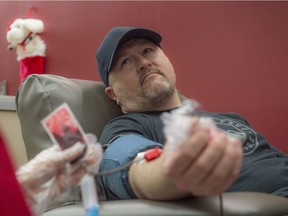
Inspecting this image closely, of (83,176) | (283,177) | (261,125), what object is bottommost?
(261,125)

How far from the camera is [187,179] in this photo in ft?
1.71

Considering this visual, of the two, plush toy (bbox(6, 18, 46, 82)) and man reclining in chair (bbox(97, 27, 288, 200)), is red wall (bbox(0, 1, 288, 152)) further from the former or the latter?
man reclining in chair (bbox(97, 27, 288, 200))

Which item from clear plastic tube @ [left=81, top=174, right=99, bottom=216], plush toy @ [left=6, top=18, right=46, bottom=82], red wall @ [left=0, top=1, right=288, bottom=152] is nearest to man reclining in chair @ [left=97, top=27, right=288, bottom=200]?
clear plastic tube @ [left=81, top=174, right=99, bottom=216]

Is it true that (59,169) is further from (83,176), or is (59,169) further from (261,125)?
(261,125)

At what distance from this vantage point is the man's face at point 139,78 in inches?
49.3

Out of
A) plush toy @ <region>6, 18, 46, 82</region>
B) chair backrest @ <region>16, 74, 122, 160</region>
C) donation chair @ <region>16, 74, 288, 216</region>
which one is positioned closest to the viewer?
donation chair @ <region>16, 74, 288, 216</region>

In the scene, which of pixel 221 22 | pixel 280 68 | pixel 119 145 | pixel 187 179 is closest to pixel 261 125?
pixel 280 68

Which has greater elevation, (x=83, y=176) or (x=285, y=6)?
(x=285, y=6)

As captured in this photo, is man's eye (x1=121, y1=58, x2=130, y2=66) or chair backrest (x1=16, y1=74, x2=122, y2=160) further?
man's eye (x1=121, y1=58, x2=130, y2=66)

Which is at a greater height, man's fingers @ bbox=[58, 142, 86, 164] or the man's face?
man's fingers @ bbox=[58, 142, 86, 164]

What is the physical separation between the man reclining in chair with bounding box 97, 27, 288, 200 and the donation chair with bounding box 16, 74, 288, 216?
37 millimetres

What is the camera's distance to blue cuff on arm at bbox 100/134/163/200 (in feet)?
2.59

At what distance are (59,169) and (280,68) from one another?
1.38 m

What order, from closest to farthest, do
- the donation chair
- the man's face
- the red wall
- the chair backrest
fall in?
the donation chair, the chair backrest, the man's face, the red wall
